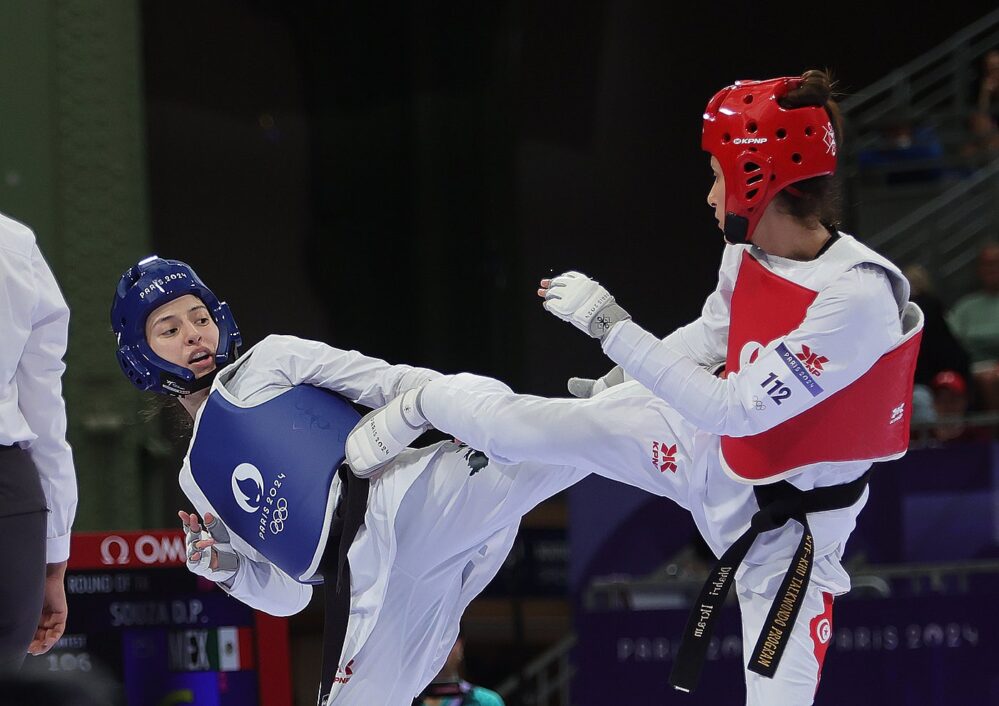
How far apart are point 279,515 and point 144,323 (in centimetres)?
73

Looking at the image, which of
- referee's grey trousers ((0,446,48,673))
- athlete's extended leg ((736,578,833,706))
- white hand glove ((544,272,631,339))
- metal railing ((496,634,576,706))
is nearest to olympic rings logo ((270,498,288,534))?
referee's grey trousers ((0,446,48,673))

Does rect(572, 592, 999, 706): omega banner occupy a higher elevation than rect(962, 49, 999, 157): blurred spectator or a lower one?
lower

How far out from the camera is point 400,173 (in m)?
9.79

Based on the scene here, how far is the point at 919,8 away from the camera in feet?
39.0

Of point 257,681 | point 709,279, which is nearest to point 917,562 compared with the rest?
point 257,681

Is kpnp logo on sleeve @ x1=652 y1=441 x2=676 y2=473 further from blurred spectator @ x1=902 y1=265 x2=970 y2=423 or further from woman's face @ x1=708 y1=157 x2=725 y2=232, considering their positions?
blurred spectator @ x1=902 y1=265 x2=970 y2=423

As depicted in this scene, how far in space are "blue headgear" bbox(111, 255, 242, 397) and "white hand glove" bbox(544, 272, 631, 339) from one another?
3.87 ft

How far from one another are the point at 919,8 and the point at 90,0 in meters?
7.45

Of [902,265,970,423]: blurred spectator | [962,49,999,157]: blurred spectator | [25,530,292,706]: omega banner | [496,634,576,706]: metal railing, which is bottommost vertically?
[496,634,576,706]: metal railing

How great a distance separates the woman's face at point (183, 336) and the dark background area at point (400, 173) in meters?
5.20

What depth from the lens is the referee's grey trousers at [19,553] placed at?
3068 mm

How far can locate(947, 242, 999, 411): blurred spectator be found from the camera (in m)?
7.59

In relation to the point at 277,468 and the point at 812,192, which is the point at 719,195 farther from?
the point at 277,468

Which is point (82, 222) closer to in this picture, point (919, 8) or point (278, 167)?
point (278, 167)
